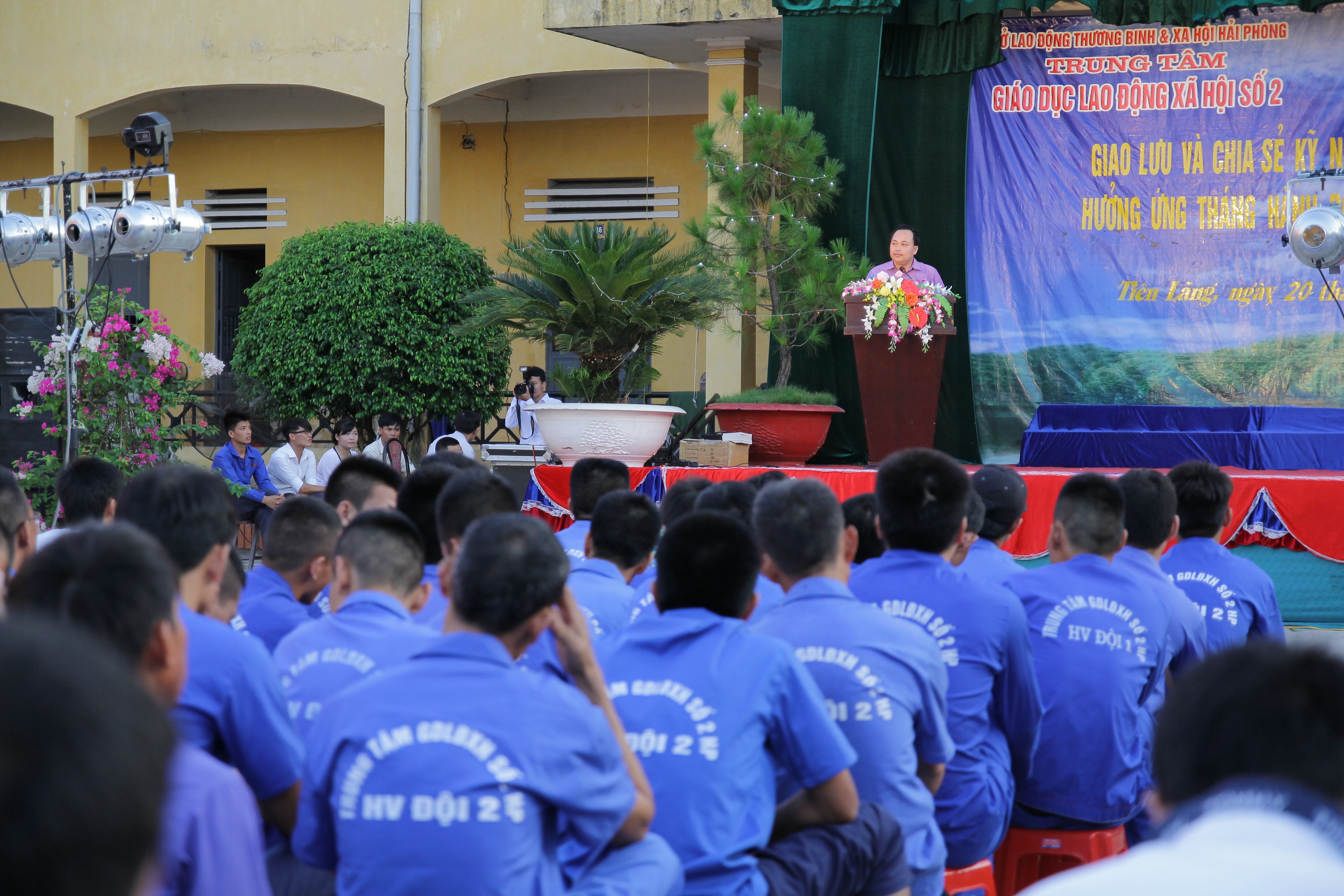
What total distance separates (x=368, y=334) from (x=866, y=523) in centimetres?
718

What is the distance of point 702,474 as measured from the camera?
7461mm

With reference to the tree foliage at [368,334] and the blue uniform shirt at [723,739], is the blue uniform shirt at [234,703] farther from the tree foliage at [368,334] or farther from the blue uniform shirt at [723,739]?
the tree foliage at [368,334]

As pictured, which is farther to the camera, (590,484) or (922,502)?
(590,484)

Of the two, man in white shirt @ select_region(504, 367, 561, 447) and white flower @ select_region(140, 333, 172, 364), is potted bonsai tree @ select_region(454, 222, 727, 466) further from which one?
white flower @ select_region(140, 333, 172, 364)

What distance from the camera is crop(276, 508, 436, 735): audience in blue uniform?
2408 millimetres

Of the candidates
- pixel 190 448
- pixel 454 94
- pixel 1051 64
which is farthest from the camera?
pixel 190 448

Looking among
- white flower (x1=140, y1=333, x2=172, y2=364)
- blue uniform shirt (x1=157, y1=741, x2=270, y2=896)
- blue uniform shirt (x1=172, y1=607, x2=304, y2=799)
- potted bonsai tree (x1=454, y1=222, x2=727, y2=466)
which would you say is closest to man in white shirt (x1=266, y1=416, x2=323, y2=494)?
white flower (x1=140, y1=333, x2=172, y2=364)

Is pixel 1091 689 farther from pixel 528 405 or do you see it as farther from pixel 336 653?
pixel 528 405

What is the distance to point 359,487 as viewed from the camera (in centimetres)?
395

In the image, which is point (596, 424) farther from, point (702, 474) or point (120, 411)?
point (120, 411)

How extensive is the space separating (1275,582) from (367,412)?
20.9ft

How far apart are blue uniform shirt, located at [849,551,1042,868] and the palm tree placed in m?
5.23

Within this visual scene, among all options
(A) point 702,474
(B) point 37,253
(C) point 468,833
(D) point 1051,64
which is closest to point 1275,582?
(A) point 702,474

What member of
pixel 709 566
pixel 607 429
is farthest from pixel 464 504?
pixel 607 429
